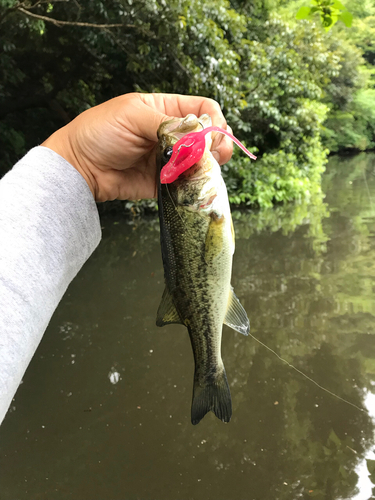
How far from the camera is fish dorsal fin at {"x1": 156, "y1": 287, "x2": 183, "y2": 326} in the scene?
1603 mm

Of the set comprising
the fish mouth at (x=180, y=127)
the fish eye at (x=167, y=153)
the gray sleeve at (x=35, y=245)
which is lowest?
the gray sleeve at (x=35, y=245)

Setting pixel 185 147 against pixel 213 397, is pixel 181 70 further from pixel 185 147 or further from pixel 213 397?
pixel 213 397

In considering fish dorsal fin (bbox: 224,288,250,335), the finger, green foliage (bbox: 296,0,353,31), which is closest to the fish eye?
the finger

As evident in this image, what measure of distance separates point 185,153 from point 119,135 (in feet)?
1.67

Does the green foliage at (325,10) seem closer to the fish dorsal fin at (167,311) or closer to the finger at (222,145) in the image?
the finger at (222,145)

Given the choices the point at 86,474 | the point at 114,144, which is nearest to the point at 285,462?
the point at 86,474

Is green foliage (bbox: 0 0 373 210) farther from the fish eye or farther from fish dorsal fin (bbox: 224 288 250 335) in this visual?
fish dorsal fin (bbox: 224 288 250 335)

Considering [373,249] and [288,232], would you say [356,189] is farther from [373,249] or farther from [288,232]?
[373,249]

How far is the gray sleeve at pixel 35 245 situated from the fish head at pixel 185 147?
0.41 metres

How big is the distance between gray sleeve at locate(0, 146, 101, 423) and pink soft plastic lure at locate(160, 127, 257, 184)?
1.46 feet

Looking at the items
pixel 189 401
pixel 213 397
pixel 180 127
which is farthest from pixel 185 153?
pixel 189 401

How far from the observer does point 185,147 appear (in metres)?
1.27

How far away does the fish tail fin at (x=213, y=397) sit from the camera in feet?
5.31

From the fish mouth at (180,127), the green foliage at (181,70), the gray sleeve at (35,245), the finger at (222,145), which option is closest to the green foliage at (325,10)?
the finger at (222,145)
